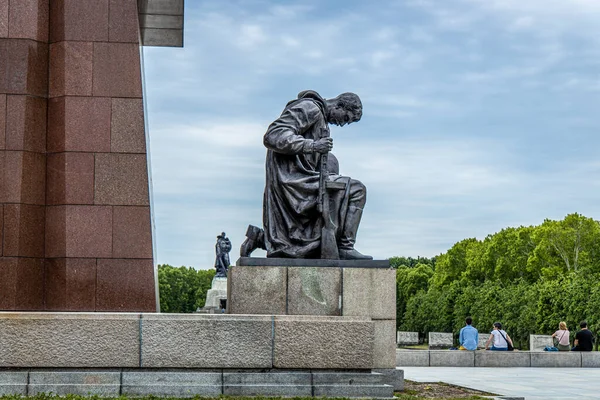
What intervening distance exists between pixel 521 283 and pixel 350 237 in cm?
5422

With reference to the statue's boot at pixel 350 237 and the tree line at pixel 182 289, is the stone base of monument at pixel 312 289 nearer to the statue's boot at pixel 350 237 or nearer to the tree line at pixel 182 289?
the statue's boot at pixel 350 237

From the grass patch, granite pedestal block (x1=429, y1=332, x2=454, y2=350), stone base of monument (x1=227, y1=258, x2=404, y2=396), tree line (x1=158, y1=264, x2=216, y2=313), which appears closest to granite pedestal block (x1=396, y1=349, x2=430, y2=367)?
granite pedestal block (x1=429, y1=332, x2=454, y2=350)

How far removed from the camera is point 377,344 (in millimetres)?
12078

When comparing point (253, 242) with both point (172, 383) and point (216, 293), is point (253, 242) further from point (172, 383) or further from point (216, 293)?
point (216, 293)

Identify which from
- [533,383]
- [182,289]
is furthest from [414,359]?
[182,289]

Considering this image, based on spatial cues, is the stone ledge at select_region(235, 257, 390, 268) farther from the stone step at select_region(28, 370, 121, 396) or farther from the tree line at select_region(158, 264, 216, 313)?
the tree line at select_region(158, 264, 216, 313)

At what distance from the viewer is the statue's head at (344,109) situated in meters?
12.8

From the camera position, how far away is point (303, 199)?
11984 mm

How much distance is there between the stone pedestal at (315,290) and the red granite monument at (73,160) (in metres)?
3.27

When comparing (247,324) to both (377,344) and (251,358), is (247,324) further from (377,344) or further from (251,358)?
(377,344)

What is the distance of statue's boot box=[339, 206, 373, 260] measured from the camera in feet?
39.7

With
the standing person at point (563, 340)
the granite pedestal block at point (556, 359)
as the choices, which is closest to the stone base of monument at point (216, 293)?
the standing person at point (563, 340)

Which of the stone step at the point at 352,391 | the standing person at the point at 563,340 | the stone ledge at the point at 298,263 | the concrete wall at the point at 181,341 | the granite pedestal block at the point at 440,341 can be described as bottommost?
the granite pedestal block at the point at 440,341

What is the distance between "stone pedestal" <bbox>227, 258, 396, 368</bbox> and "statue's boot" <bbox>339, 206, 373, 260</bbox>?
0.17 meters
